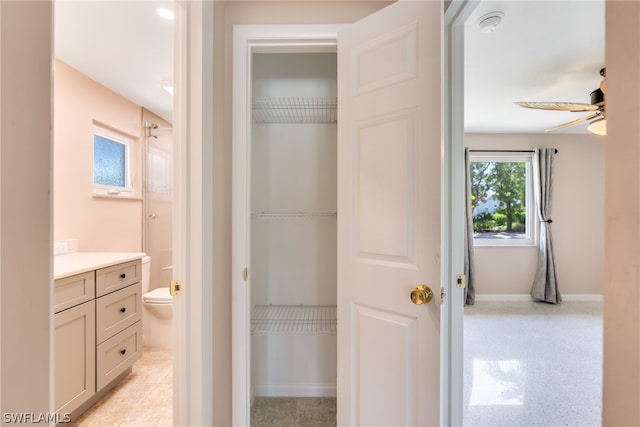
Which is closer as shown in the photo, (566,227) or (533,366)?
(533,366)

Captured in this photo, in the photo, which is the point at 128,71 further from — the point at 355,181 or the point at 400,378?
the point at 400,378

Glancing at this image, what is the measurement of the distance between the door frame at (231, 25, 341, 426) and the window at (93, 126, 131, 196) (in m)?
1.94

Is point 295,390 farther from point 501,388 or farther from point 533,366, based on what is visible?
point 533,366

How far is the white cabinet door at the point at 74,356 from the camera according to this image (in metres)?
1.55

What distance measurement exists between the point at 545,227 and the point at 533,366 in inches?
101

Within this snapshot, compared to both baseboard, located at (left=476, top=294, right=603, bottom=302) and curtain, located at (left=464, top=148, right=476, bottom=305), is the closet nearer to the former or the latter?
curtain, located at (left=464, top=148, right=476, bottom=305)

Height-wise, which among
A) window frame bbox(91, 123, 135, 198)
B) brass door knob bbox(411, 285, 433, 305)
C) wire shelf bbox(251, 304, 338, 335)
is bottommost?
wire shelf bbox(251, 304, 338, 335)

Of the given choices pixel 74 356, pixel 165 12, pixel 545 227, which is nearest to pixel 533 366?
pixel 545 227

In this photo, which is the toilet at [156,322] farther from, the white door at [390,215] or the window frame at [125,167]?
the white door at [390,215]

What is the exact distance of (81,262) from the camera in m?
1.87

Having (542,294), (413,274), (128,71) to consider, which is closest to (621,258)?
(413,274)

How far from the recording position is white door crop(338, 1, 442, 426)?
41.7 inches

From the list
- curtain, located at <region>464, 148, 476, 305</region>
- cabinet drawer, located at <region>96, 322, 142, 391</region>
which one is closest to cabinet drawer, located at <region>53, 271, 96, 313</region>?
cabinet drawer, located at <region>96, 322, 142, 391</region>

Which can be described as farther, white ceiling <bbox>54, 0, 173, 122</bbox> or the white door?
white ceiling <bbox>54, 0, 173, 122</bbox>
